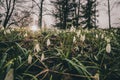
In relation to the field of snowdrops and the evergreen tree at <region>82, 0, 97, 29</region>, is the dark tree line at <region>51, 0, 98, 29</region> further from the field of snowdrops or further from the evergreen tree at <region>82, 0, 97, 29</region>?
the field of snowdrops

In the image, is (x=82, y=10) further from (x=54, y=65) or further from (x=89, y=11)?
(x=54, y=65)

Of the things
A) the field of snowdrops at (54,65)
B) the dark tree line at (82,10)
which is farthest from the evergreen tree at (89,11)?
the field of snowdrops at (54,65)

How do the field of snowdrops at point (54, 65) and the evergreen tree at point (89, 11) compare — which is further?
the evergreen tree at point (89, 11)

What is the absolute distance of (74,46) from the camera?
370 cm

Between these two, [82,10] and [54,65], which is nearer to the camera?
[54,65]

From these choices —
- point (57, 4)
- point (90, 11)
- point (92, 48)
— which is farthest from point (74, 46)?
point (90, 11)

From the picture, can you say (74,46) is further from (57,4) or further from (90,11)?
(90,11)

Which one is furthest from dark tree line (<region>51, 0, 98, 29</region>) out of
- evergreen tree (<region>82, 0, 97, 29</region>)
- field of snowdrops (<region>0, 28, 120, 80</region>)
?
field of snowdrops (<region>0, 28, 120, 80</region>)

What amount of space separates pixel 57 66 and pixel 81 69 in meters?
0.31

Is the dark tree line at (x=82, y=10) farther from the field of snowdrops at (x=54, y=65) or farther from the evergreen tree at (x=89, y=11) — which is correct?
the field of snowdrops at (x=54, y=65)

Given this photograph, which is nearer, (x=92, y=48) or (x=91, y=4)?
(x=92, y=48)

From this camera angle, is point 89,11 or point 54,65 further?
point 89,11

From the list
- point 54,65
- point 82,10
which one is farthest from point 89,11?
point 54,65

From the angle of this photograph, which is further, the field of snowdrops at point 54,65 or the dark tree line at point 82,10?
the dark tree line at point 82,10
